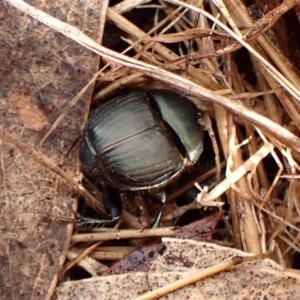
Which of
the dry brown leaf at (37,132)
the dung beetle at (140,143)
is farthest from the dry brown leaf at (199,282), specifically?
the dung beetle at (140,143)

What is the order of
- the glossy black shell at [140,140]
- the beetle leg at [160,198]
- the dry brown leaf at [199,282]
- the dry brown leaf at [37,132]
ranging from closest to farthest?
the dry brown leaf at [199,282] < the dry brown leaf at [37,132] < the glossy black shell at [140,140] < the beetle leg at [160,198]

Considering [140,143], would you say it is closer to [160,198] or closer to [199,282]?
[160,198]

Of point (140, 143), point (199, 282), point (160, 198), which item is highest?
point (140, 143)

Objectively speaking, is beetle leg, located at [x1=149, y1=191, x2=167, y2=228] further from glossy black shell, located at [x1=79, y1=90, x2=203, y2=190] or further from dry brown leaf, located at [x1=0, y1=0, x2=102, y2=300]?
dry brown leaf, located at [x1=0, y1=0, x2=102, y2=300]

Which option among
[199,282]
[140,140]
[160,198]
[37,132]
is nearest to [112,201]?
[160,198]

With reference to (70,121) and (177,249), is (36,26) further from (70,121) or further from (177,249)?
(177,249)

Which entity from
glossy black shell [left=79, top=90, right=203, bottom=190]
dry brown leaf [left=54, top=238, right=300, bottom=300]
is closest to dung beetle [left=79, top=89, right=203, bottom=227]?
glossy black shell [left=79, top=90, right=203, bottom=190]

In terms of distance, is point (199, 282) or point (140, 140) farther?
point (140, 140)

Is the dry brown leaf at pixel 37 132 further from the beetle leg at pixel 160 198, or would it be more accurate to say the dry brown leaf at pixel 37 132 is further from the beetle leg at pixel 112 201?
the beetle leg at pixel 160 198
